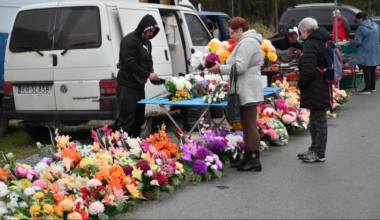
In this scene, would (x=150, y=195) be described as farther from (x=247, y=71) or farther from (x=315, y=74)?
(x=315, y=74)

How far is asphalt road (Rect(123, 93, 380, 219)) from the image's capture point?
5.43m

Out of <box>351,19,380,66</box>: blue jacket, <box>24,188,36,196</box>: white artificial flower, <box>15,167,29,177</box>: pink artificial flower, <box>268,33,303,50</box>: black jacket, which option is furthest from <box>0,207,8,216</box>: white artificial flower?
<box>351,19,380,66</box>: blue jacket

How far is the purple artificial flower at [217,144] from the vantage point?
7.20 meters

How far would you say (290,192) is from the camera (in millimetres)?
6113

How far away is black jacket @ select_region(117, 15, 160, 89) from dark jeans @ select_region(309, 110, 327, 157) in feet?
7.05

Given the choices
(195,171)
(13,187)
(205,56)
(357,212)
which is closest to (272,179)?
(195,171)

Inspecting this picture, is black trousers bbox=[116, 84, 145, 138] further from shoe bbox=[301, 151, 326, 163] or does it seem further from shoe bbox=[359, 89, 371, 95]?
shoe bbox=[359, 89, 371, 95]

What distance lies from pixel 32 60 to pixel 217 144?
3287 millimetres

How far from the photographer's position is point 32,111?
8.88 metres

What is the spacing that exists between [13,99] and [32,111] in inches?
15.7

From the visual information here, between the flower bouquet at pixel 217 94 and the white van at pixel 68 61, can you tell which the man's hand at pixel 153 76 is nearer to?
the flower bouquet at pixel 217 94

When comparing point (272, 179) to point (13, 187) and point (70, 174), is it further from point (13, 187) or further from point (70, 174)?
point (13, 187)

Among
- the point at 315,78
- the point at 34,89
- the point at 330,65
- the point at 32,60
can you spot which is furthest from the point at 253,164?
the point at 32,60

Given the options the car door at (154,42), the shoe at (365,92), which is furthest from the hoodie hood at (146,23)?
the shoe at (365,92)
